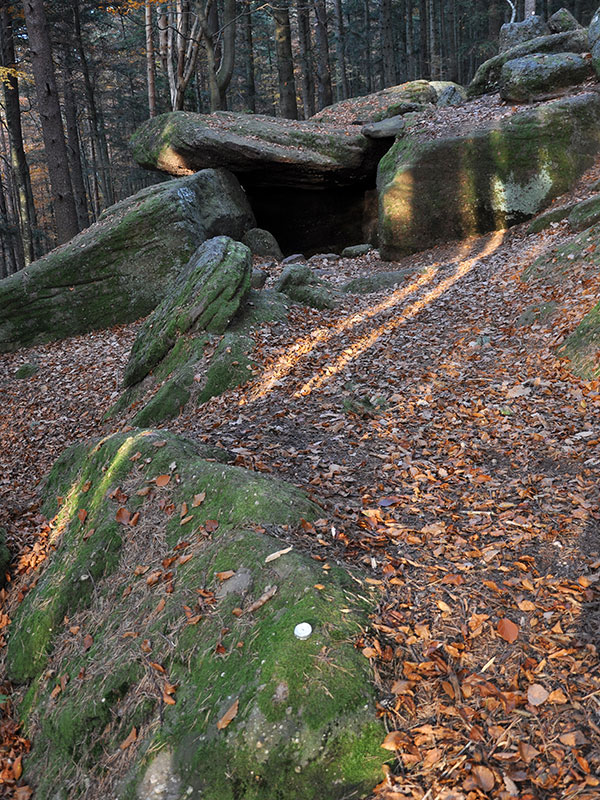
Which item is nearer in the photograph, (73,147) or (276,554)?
(276,554)

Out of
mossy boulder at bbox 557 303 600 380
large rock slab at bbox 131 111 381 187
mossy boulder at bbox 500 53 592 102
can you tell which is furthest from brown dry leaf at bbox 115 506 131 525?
mossy boulder at bbox 500 53 592 102

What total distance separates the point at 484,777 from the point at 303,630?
98 cm

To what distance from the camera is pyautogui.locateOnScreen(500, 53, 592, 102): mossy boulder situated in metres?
12.1

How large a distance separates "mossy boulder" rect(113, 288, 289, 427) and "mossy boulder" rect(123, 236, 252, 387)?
9 centimetres

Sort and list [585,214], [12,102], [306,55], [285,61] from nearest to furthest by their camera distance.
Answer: [585,214], [12,102], [285,61], [306,55]

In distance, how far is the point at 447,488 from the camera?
4.41m

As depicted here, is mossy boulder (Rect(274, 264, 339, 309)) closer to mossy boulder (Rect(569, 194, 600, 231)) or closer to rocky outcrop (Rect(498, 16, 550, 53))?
mossy boulder (Rect(569, 194, 600, 231))

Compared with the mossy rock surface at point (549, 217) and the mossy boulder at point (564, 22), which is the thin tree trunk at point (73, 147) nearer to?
the mossy rock surface at point (549, 217)

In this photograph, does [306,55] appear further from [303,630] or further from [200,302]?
[303,630]

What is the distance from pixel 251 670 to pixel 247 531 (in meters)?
0.94

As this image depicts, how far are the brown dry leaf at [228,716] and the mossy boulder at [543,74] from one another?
1360 cm

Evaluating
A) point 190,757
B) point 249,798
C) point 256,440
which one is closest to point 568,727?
point 249,798

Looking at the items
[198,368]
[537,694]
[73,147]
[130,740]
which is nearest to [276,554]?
[130,740]

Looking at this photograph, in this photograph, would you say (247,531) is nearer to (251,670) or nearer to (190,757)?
(251,670)
